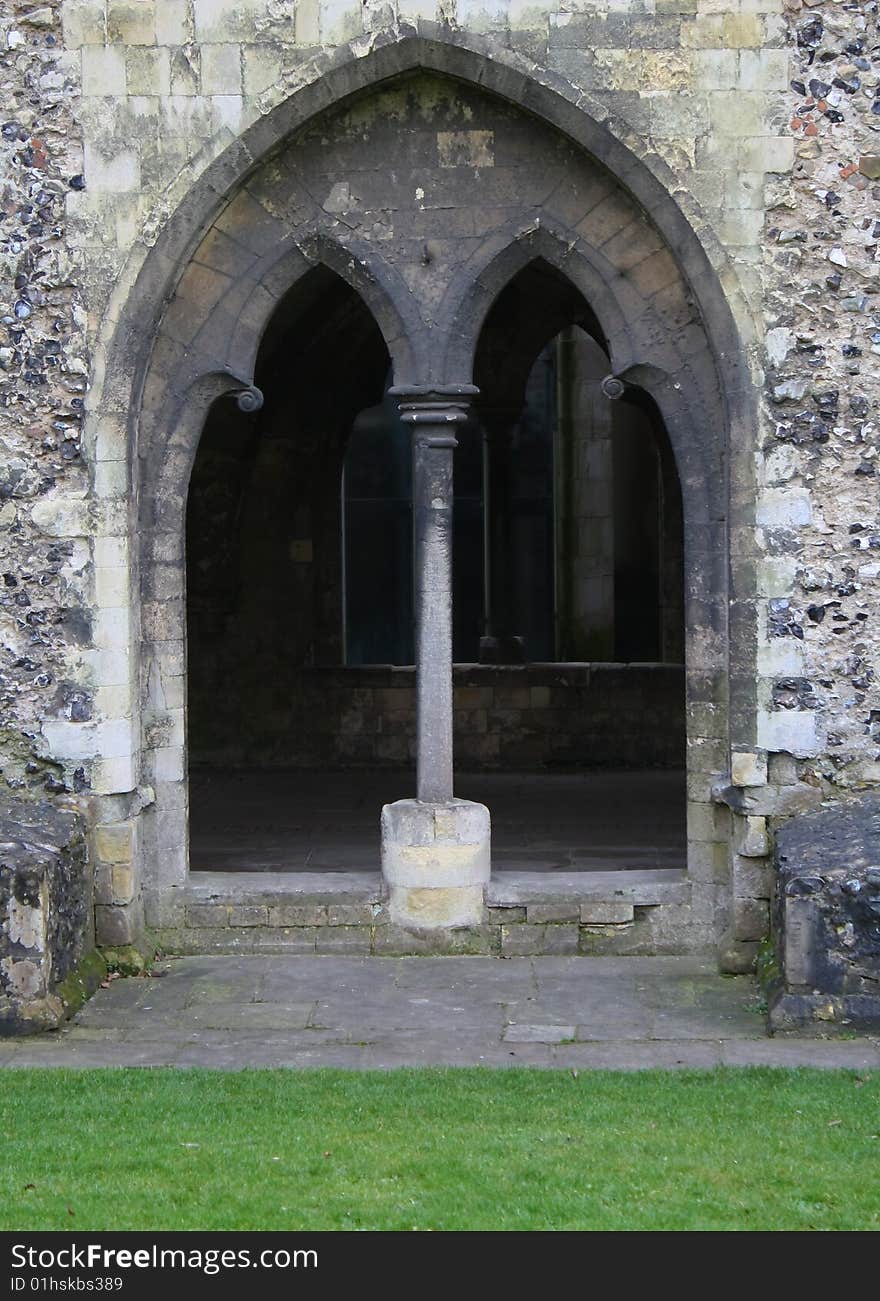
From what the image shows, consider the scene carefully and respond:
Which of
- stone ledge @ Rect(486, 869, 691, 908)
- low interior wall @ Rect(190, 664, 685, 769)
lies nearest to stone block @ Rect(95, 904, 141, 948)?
stone ledge @ Rect(486, 869, 691, 908)

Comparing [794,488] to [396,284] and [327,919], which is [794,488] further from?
[327,919]

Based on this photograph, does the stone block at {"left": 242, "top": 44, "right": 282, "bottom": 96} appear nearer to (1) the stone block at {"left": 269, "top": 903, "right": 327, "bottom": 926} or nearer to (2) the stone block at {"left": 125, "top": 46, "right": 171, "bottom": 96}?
(2) the stone block at {"left": 125, "top": 46, "right": 171, "bottom": 96}

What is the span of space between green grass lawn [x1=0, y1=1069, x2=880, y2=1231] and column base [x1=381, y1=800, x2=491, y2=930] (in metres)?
1.75

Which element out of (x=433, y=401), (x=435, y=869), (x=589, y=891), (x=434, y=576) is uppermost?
(x=433, y=401)

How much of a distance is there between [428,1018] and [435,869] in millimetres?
1026

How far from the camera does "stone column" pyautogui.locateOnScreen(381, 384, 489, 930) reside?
335 inches

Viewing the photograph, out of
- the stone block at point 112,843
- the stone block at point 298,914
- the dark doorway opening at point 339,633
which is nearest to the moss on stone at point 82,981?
the stone block at point 112,843

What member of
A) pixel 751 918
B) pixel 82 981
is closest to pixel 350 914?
pixel 82 981

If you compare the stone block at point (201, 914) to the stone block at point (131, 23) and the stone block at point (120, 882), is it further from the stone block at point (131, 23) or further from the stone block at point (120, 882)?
the stone block at point (131, 23)

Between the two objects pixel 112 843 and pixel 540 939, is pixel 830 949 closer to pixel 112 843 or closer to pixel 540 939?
pixel 540 939

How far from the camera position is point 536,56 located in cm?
815

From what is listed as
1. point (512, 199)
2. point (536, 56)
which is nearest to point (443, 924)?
point (512, 199)

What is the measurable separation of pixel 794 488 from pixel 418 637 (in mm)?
1814

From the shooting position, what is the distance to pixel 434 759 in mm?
8609
